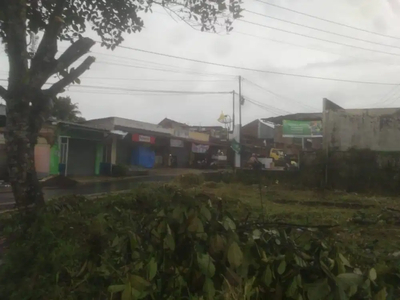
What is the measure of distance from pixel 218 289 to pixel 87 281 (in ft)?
4.07

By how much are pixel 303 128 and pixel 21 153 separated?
24795mm

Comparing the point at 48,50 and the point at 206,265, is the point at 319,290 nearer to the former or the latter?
the point at 206,265

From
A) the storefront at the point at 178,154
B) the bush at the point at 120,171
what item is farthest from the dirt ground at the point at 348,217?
the storefront at the point at 178,154

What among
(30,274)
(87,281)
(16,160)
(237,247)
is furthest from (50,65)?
(237,247)

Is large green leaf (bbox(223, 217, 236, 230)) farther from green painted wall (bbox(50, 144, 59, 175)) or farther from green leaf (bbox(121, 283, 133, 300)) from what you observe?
green painted wall (bbox(50, 144, 59, 175))

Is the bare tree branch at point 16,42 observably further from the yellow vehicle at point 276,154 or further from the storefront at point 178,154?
the yellow vehicle at point 276,154

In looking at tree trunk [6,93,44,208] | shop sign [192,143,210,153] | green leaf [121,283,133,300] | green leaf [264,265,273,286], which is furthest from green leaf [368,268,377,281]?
shop sign [192,143,210,153]

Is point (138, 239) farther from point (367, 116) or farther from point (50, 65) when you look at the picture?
point (367, 116)

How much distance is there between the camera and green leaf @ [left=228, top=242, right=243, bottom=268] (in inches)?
102

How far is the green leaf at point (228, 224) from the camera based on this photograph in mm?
2861

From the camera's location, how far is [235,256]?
8.54 ft

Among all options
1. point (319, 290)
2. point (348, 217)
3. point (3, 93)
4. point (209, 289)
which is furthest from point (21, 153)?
point (348, 217)

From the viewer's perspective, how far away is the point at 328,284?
2.37m

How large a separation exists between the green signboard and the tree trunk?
24340 mm
